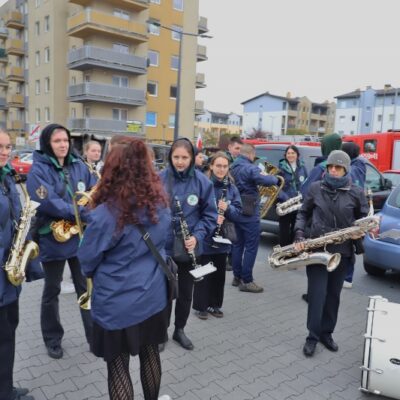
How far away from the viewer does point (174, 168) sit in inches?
148

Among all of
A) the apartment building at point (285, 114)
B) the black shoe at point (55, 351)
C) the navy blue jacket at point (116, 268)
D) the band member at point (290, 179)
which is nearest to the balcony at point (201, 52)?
the band member at point (290, 179)

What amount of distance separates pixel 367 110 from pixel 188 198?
73.7 metres

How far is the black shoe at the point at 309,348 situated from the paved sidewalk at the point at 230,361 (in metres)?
0.05

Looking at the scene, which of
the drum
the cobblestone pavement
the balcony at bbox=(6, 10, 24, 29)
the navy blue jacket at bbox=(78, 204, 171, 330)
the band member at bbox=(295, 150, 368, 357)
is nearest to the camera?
the navy blue jacket at bbox=(78, 204, 171, 330)

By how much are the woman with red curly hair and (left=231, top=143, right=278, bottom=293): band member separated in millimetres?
3089

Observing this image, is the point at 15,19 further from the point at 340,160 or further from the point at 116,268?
the point at 116,268

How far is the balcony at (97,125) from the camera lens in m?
31.5

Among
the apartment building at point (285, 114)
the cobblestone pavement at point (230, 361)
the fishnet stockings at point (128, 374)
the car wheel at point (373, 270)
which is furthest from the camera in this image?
the apartment building at point (285, 114)

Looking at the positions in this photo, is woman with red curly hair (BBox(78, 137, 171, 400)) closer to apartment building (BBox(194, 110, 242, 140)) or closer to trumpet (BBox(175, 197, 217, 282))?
trumpet (BBox(175, 197, 217, 282))

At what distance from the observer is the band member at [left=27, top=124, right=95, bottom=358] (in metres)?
3.35

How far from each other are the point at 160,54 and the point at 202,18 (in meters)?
7.68

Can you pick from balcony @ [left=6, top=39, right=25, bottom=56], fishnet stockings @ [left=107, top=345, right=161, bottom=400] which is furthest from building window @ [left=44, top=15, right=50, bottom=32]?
fishnet stockings @ [left=107, top=345, right=161, bottom=400]

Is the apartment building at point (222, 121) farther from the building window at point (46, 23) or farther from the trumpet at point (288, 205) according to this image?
the trumpet at point (288, 205)

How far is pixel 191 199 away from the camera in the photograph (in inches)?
149
